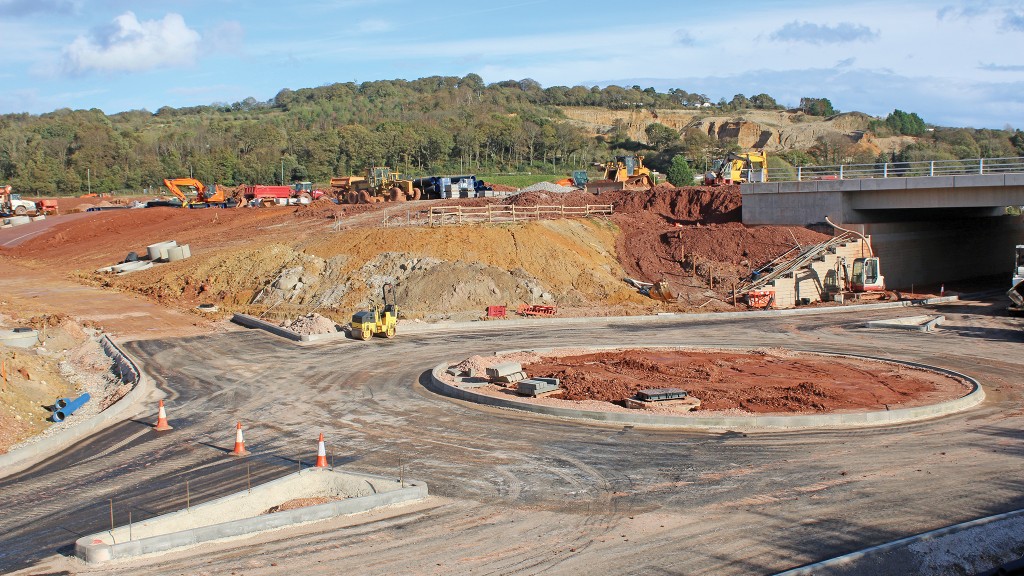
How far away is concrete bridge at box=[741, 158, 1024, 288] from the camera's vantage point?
40.7 m

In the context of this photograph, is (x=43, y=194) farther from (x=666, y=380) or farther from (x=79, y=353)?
(x=666, y=380)

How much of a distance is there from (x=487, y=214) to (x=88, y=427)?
27.8 meters

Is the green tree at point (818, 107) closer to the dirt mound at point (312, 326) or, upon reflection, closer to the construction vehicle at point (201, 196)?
the construction vehicle at point (201, 196)

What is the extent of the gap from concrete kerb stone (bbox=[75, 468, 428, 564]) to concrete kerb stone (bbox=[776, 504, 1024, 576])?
637cm

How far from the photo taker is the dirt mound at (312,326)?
31219mm

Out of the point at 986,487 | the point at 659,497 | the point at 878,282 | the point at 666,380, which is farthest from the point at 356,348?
the point at 878,282

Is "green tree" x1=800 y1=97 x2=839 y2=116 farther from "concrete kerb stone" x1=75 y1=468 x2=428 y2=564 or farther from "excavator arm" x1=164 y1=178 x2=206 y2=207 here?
"concrete kerb stone" x1=75 y1=468 x2=428 y2=564

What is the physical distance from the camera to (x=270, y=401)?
876 inches

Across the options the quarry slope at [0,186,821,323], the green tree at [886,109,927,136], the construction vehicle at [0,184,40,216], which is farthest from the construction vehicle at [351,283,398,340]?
the green tree at [886,109,927,136]

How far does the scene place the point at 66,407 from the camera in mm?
21109

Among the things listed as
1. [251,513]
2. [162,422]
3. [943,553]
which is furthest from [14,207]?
[943,553]

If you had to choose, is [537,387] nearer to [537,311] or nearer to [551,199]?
[537,311]

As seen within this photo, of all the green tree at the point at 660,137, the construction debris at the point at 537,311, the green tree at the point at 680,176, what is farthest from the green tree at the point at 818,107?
the construction debris at the point at 537,311

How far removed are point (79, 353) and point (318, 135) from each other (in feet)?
291
